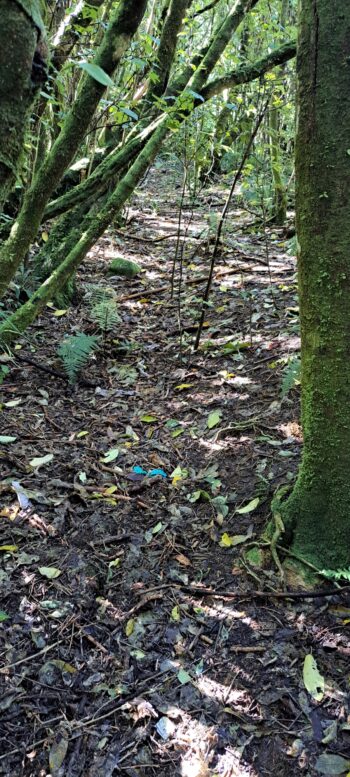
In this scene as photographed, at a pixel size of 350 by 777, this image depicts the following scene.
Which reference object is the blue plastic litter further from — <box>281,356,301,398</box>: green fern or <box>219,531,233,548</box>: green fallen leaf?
<box>281,356,301,398</box>: green fern

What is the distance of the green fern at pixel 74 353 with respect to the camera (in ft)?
15.0

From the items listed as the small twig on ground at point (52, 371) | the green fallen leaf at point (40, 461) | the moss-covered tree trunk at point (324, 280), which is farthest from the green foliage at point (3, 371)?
the moss-covered tree trunk at point (324, 280)

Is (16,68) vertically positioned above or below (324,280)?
→ above

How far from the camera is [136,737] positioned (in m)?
2.02

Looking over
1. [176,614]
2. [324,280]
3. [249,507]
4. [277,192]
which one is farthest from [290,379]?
[277,192]

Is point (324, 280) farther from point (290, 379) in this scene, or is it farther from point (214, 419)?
point (214, 419)

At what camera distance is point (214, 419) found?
3.99 m

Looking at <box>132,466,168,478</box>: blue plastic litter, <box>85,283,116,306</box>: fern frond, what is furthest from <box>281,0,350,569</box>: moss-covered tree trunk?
<box>85,283,116,306</box>: fern frond

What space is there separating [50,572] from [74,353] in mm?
2341

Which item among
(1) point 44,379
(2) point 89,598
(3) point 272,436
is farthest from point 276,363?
(2) point 89,598

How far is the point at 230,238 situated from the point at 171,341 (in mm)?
3211

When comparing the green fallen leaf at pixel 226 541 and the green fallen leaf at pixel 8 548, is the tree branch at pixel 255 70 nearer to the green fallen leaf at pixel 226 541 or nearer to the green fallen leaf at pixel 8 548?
the green fallen leaf at pixel 226 541

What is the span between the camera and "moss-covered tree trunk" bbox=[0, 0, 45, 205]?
83 centimetres

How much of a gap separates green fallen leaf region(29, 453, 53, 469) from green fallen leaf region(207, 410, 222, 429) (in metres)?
1.18
